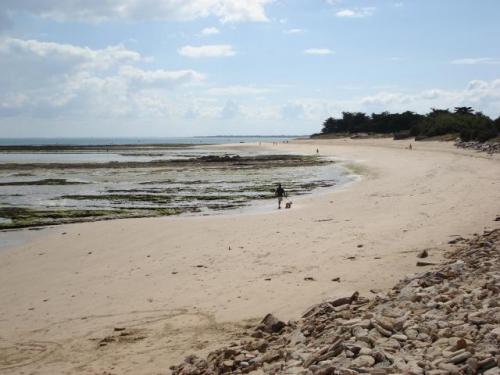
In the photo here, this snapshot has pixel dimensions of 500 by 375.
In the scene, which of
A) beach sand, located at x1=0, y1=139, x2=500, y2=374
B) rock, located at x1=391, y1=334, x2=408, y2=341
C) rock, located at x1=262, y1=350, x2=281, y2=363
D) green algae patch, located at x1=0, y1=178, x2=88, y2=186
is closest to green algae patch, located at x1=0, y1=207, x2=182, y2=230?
beach sand, located at x1=0, y1=139, x2=500, y2=374

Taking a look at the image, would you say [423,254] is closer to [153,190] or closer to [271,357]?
[271,357]

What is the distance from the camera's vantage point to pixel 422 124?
90.2m

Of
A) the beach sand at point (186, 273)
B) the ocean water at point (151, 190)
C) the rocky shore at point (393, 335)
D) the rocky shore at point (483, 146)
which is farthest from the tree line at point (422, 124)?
the rocky shore at point (393, 335)

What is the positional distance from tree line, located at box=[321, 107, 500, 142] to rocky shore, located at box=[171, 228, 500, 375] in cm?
5423

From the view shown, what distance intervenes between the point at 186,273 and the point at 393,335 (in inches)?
273

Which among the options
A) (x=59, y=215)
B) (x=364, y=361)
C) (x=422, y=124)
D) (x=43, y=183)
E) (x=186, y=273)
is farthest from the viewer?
(x=422, y=124)

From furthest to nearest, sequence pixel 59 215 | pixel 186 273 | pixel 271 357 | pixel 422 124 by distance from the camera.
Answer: pixel 422 124
pixel 59 215
pixel 186 273
pixel 271 357

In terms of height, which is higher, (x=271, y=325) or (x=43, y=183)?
(x=271, y=325)

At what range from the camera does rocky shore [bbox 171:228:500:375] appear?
199 inches

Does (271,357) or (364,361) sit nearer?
(364,361)

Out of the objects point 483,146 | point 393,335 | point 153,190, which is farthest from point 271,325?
point 483,146

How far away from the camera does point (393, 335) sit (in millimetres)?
5848

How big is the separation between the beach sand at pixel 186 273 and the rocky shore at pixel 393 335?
0.94m

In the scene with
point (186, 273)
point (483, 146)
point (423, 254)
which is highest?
point (483, 146)
